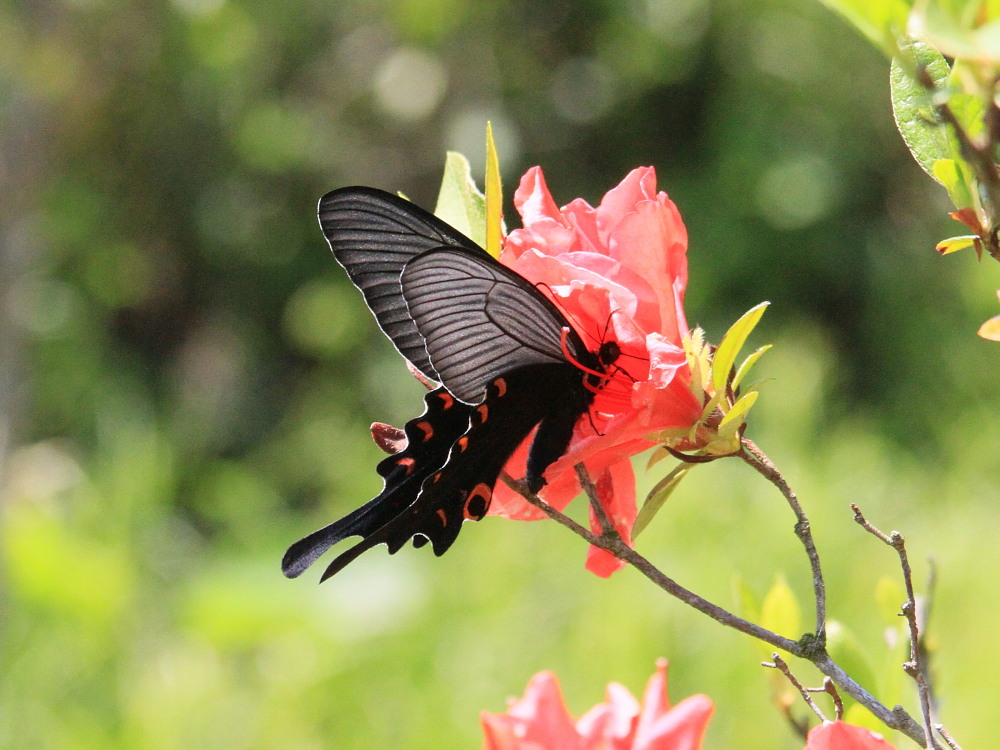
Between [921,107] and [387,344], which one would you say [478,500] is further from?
[387,344]

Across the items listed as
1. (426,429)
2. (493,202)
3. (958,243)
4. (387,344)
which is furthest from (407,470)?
(387,344)

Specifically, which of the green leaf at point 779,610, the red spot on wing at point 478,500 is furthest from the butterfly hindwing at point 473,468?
the green leaf at point 779,610

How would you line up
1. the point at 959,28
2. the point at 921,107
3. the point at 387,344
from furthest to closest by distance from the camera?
the point at 387,344 < the point at 921,107 < the point at 959,28

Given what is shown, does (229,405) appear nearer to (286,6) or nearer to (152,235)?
(152,235)

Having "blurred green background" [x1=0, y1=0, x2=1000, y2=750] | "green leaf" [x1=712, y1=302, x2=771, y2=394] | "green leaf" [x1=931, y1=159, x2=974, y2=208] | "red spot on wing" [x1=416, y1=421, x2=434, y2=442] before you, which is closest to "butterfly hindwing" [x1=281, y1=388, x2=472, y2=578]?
"red spot on wing" [x1=416, y1=421, x2=434, y2=442]

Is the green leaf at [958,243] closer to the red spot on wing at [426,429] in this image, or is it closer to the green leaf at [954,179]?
the green leaf at [954,179]

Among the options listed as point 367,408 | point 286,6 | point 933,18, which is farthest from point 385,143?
point 933,18
